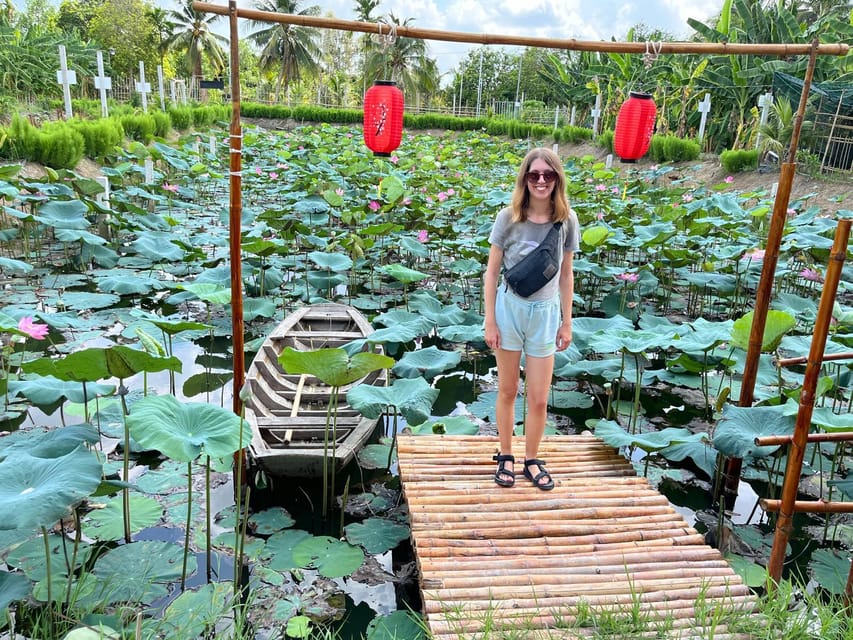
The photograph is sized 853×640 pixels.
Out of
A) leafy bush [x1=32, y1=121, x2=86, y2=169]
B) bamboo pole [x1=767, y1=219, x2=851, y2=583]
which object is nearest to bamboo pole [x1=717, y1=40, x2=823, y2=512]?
bamboo pole [x1=767, y1=219, x2=851, y2=583]

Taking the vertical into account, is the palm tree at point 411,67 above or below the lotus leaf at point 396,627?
above

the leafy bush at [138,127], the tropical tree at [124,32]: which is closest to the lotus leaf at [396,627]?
the leafy bush at [138,127]

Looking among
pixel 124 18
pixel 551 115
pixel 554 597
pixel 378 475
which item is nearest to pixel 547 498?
pixel 554 597

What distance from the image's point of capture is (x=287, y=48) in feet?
108

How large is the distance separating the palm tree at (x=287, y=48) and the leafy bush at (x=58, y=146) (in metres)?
24.5

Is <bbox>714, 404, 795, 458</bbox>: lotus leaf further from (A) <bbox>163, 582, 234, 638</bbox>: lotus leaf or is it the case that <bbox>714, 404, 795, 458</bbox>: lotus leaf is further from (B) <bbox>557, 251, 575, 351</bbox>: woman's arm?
(A) <bbox>163, 582, 234, 638</bbox>: lotus leaf

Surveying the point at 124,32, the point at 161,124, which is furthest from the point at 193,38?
Answer: the point at 161,124

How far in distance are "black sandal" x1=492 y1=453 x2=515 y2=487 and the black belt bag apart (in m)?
0.80

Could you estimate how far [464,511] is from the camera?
2.83m

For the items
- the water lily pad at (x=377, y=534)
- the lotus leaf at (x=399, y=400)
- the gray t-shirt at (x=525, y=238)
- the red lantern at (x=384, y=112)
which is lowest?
the water lily pad at (x=377, y=534)

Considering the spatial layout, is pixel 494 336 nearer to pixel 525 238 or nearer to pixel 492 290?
pixel 492 290

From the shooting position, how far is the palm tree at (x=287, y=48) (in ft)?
107

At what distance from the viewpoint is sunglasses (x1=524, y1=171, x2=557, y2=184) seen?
8.48 feet

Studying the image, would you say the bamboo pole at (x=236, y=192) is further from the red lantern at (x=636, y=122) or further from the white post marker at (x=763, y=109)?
the white post marker at (x=763, y=109)
